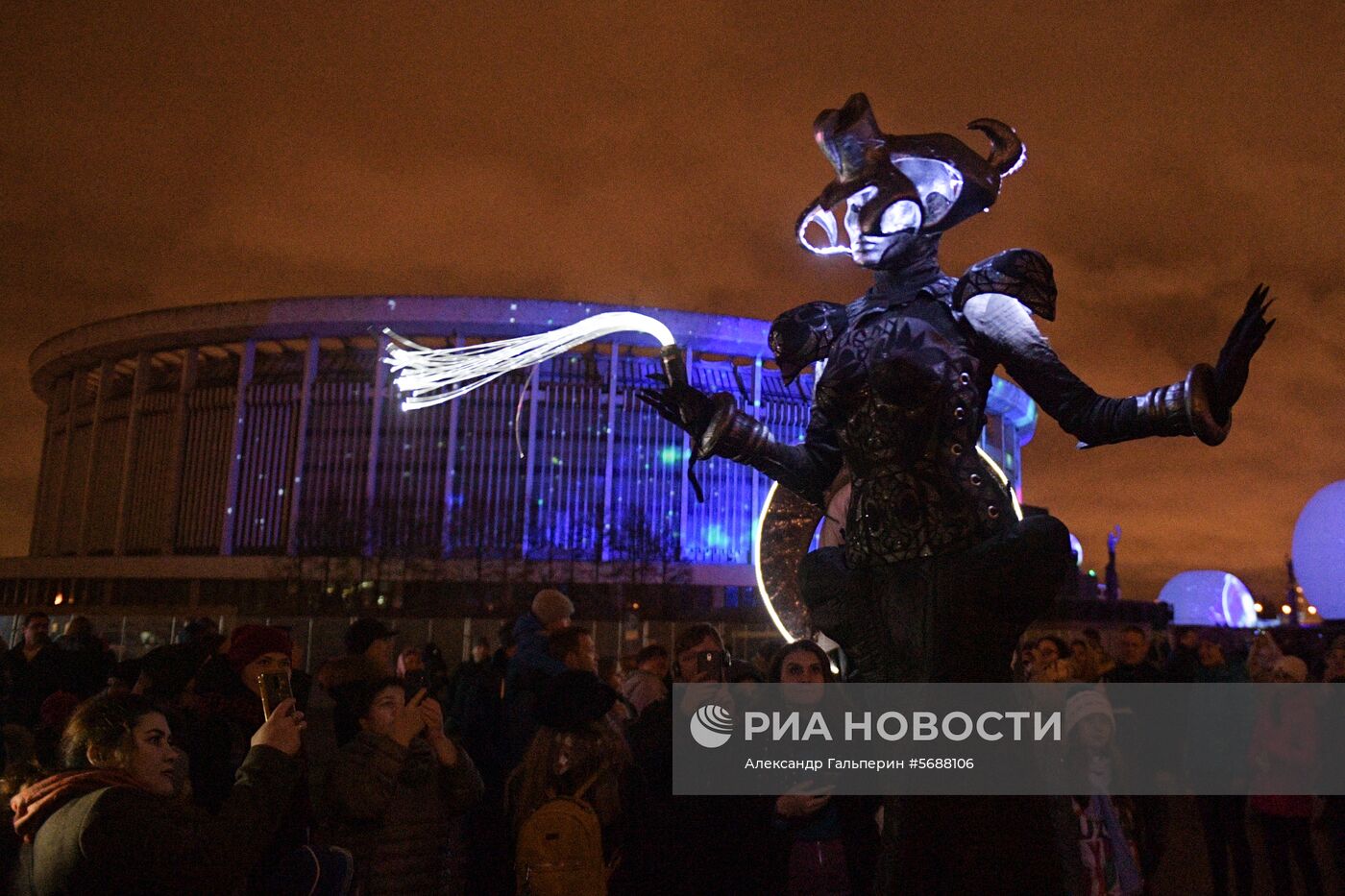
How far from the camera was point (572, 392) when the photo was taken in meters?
47.7

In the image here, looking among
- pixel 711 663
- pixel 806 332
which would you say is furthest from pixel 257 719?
pixel 806 332

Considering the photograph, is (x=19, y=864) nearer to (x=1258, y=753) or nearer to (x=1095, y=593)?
(x=1258, y=753)

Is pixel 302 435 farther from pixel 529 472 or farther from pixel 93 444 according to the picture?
pixel 93 444

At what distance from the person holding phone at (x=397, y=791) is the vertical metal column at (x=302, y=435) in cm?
4658

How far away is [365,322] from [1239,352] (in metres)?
47.4

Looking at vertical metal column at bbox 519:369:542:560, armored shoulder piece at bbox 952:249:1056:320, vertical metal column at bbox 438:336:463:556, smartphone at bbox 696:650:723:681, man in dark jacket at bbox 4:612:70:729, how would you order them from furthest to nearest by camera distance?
vertical metal column at bbox 438:336:463:556, vertical metal column at bbox 519:369:542:560, man in dark jacket at bbox 4:612:70:729, smartphone at bbox 696:650:723:681, armored shoulder piece at bbox 952:249:1056:320

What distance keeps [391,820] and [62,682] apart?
176 inches

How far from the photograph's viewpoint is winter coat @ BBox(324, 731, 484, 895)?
3.90m

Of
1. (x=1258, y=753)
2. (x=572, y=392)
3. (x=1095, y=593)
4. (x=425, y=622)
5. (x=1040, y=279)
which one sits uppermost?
(x=572, y=392)

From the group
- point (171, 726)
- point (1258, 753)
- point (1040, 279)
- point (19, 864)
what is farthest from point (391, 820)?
point (1258, 753)

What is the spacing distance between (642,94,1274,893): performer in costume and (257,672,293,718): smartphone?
1.53 meters

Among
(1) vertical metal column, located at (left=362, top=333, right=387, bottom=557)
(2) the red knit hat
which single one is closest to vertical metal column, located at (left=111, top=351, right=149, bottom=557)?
(1) vertical metal column, located at (left=362, top=333, right=387, bottom=557)

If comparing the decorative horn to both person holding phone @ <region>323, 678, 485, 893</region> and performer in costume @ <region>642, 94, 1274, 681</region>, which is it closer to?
performer in costume @ <region>642, 94, 1274, 681</region>

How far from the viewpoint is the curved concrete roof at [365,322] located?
44.4 m
